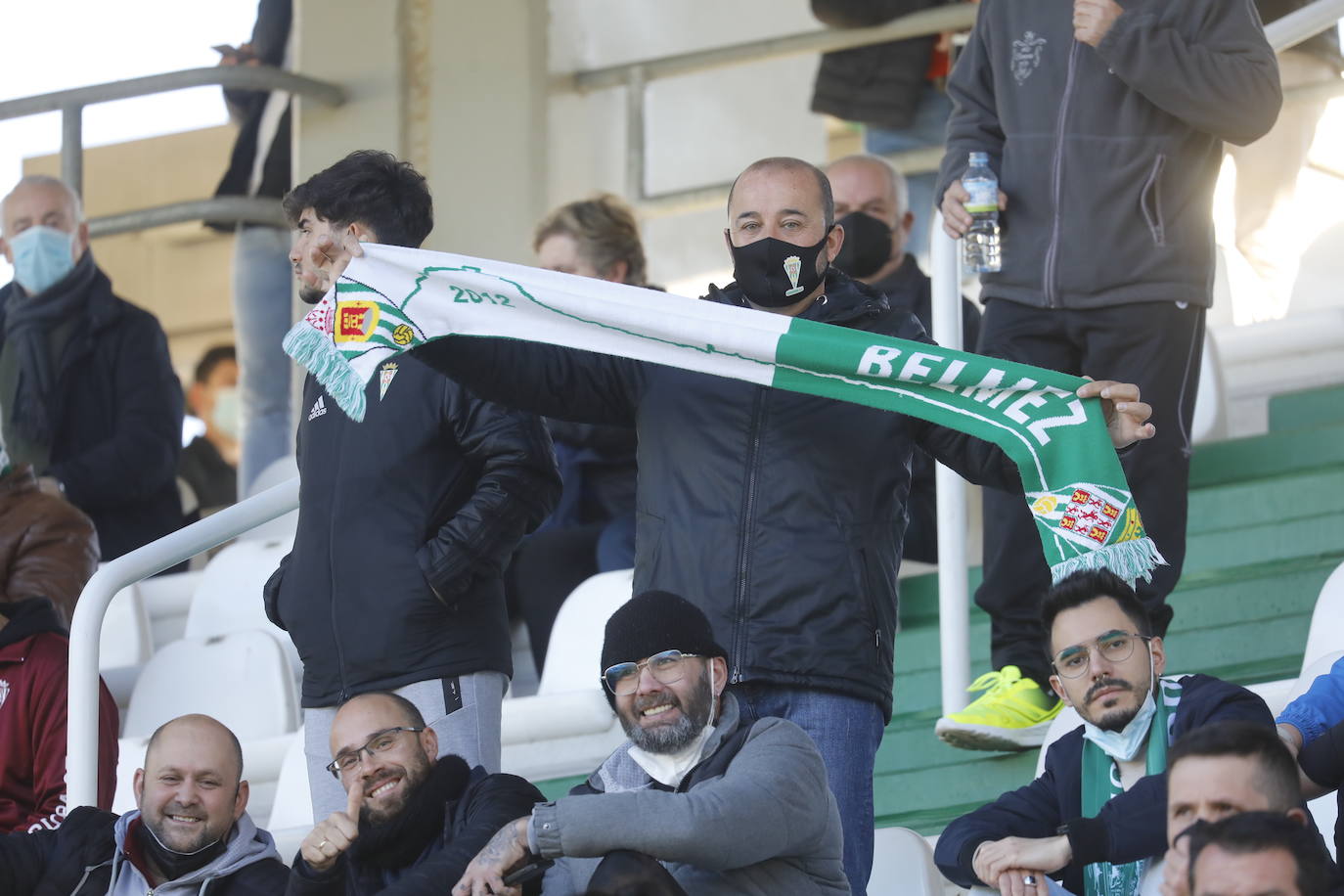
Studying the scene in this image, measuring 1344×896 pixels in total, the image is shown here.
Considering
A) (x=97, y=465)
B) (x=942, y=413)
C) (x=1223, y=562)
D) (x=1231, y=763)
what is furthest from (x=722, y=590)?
(x=97, y=465)

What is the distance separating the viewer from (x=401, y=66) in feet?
29.6

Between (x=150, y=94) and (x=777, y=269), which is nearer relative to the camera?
(x=777, y=269)

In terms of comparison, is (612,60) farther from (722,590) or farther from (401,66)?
(722,590)

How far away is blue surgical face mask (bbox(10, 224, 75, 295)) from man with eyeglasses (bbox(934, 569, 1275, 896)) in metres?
4.06

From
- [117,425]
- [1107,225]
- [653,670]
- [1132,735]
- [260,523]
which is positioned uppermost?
[1107,225]

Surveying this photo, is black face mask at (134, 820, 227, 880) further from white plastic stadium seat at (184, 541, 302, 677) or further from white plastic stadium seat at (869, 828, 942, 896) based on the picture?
white plastic stadium seat at (184, 541, 302, 677)

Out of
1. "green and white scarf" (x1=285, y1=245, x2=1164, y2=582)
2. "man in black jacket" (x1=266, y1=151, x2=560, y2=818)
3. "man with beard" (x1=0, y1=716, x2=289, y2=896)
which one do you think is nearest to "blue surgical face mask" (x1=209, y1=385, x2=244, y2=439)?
"man with beard" (x1=0, y1=716, x2=289, y2=896)

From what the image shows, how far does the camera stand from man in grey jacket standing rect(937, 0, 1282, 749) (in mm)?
4719

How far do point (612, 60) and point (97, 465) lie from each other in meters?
3.99

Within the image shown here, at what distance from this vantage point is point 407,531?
3959mm

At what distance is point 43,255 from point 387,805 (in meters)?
3.57

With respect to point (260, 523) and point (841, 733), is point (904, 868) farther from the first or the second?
point (260, 523)

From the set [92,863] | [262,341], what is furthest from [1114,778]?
[262,341]

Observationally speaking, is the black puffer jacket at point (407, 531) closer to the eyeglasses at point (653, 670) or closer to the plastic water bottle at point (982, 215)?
the eyeglasses at point (653, 670)
